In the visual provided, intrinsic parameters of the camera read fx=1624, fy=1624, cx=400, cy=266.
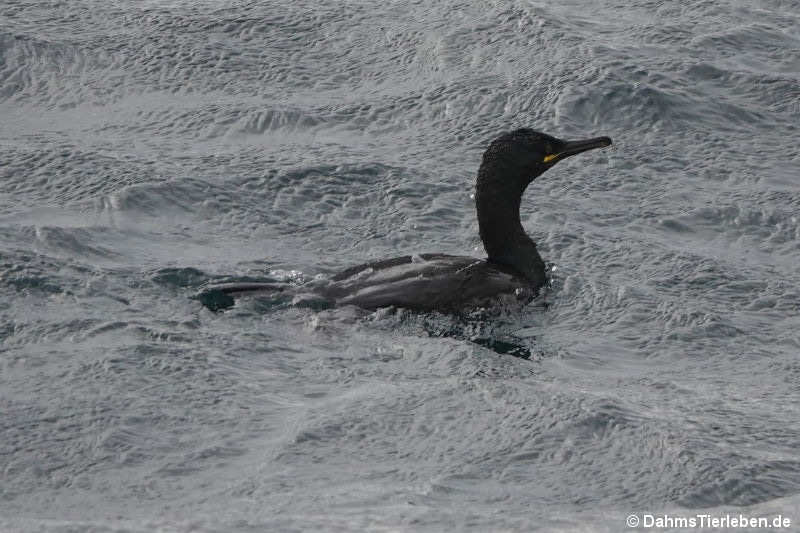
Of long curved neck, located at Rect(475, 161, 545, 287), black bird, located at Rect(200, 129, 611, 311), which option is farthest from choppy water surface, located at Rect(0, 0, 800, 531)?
long curved neck, located at Rect(475, 161, 545, 287)

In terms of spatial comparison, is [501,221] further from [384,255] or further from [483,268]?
[384,255]

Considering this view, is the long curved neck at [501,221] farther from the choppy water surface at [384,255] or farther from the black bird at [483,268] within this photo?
the choppy water surface at [384,255]

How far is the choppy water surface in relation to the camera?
7438 mm

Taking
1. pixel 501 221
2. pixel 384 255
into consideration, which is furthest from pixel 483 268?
pixel 384 255

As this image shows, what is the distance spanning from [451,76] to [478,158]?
1267 mm

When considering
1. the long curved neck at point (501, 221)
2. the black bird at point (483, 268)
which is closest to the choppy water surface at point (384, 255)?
the black bird at point (483, 268)

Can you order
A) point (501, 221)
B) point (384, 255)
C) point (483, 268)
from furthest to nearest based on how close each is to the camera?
point (384, 255), point (501, 221), point (483, 268)

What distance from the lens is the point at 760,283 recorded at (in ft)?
34.1

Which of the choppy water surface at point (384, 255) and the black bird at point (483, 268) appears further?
the black bird at point (483, 268)

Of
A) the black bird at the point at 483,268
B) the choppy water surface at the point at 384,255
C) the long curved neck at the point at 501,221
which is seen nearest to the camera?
the choppy water surface at the point at 384,255

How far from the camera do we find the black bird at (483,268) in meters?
9.64

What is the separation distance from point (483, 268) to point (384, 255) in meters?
0.79

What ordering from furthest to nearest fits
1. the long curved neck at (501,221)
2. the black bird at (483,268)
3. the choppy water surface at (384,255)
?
the long curved neck at (501,221), the black bird at (483,268), the choppy water surface at (384,255)

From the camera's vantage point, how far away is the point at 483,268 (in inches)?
401
